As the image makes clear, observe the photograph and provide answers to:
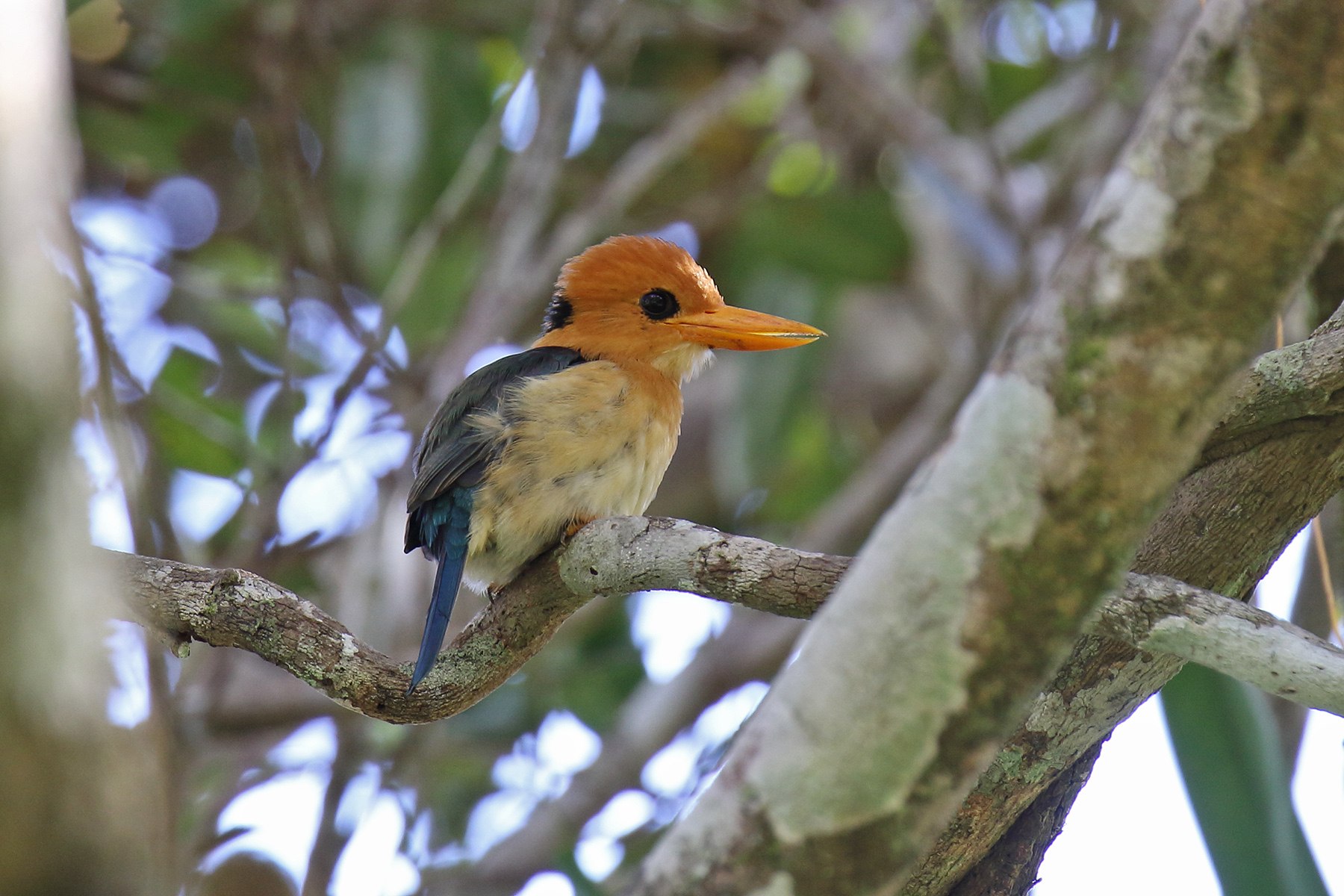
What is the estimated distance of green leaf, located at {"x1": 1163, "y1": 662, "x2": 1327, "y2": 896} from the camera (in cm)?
254

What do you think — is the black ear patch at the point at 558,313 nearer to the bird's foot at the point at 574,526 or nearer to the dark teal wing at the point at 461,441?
the dark teal wing at the point at 461,441

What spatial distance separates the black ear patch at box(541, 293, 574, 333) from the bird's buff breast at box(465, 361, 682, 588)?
66 cm

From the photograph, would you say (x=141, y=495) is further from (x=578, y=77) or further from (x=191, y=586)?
(x=578, y=77)

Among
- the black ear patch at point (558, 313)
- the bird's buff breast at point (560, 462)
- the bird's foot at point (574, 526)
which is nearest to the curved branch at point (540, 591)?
the bird's foot at point (574, 526)

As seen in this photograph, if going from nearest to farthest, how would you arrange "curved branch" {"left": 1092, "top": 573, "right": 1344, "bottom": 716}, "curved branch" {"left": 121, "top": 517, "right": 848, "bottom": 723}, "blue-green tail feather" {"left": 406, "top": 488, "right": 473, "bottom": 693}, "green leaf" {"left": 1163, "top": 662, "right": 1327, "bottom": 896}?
1. "curved branch" {"left": 1092, "top": 573, "right": 1344, "bottom": 716}
2. "curved branch" {"left": 121, "top": 517, "right": 848, "bottom": 723}
3. "green leaf" {"left": 1163, "top": 662, "right": 1327, "bottom": 896}
4. "blue-green tail feather" {"left": 406, "top": 488, "right": 473, "bottom": 693}

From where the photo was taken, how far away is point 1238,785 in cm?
268

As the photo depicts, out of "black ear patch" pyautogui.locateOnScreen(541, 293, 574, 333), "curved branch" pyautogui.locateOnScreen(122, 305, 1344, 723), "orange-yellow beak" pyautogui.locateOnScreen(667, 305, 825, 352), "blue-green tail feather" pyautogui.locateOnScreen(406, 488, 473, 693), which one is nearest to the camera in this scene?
"curved branch" pyautogui.locateOnScreen(122, 305, 1344, 723)

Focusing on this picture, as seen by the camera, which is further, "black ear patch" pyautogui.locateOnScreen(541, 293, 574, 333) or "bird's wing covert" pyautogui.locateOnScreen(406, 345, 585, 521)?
"black ear patch" pyautogui.locateOnScreen(541, 293, 574, 333)

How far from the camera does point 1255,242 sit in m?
1.36

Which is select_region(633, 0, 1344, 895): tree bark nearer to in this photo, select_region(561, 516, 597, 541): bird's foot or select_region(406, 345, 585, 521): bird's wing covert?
select_region(561, 516, 597, 541): bird's foot

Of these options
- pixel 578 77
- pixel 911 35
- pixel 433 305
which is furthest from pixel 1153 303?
pixel 911 35

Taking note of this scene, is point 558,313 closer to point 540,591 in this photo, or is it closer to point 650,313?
point 650,313

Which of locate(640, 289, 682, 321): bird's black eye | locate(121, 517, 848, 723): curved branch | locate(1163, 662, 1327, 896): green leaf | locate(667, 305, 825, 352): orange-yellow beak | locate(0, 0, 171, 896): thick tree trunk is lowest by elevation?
locate(0, 0, 171, 896): thick tree trunk

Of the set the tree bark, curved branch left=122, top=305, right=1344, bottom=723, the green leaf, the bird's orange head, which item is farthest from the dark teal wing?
the tree bark
